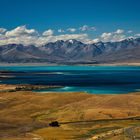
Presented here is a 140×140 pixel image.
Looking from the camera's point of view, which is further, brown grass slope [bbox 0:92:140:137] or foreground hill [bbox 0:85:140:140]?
brown grass slope [bbox 0:92:140:137]

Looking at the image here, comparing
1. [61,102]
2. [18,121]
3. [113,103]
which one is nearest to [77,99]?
[61,102]

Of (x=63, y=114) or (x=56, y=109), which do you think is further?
(x=56, y=109)

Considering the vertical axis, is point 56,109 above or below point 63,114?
above

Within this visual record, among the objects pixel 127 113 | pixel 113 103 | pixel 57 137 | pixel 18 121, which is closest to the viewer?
pixel 57 137

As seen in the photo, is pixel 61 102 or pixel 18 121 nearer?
pixel 18 121

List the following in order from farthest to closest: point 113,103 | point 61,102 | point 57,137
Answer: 1. point 61,102
2. point 113,103
3. point 57,137

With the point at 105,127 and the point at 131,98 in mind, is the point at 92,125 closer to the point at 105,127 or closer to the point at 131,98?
the point at 105,127

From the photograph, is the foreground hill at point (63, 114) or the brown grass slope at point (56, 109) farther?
the brown grass slope at point (56, 109)
